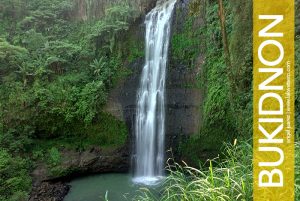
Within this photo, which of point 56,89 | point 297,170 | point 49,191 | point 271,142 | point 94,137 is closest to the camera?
point 297,170

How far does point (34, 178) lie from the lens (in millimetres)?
12117

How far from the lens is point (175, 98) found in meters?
12.7

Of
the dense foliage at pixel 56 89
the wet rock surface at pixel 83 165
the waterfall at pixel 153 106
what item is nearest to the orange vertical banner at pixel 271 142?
the waterfall at pixel 153 106

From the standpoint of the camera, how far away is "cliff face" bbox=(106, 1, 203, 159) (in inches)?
488

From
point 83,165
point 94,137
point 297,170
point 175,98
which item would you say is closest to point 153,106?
point 175,98

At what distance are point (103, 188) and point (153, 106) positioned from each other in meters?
3.43

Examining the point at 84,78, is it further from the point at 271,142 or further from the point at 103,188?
the point at 271,142

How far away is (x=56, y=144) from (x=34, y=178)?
60.8 inches

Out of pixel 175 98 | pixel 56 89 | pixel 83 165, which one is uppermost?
pixel 56 89

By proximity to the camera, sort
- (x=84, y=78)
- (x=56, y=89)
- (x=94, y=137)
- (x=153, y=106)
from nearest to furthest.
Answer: (x=153, y=106), (x=94, y=137), (x=56, y=89), (x=84, y=78)

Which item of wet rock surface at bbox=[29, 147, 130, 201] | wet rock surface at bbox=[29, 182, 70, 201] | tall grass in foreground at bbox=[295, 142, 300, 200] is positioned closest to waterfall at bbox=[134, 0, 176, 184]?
wet rock surface at bbox=[29, 147, 130, 201]

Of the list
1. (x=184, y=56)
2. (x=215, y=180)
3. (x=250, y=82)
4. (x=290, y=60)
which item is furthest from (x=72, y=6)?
(x=215, y=180)

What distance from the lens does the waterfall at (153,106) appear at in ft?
41.0

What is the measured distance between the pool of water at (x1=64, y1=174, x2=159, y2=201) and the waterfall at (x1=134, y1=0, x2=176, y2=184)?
1.71 ft
